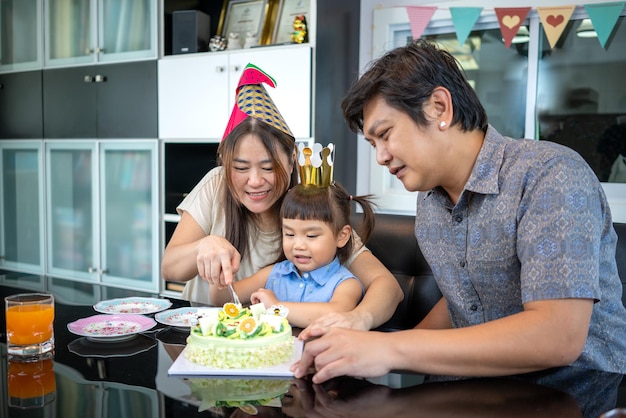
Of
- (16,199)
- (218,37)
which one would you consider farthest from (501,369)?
(16,199)

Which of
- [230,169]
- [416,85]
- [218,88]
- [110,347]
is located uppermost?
[218,88]

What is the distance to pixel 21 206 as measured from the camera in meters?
4.14

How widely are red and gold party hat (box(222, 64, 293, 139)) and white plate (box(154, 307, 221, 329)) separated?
0.61 m

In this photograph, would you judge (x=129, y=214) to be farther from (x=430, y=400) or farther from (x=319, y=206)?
(x=430, y=400)

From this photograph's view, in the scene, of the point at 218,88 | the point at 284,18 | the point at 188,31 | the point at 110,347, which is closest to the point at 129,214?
the point at 218,88

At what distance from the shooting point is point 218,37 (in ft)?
10.6

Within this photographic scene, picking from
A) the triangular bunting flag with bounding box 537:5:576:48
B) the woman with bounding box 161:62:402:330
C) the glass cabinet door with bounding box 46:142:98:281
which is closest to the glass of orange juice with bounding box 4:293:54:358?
the woman with bounding box 161:62:402:330

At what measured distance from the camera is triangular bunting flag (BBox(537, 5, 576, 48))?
2596 millimetres

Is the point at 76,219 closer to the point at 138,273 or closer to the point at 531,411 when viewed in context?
the point at 138,273

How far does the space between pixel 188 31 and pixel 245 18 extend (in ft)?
1.11

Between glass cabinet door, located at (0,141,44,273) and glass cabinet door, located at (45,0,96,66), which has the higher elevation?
glass cabinet door, located at (45,0,96,66)

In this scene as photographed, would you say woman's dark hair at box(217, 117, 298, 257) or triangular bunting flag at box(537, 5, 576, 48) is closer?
woman's dark hair at box(217, 117, 298, 257)

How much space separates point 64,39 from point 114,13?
0.47 metres

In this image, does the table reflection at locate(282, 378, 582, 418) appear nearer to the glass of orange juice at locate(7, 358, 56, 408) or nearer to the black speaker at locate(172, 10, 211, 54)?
the glass of orange juice at locate(7, 358, 56, 408)
